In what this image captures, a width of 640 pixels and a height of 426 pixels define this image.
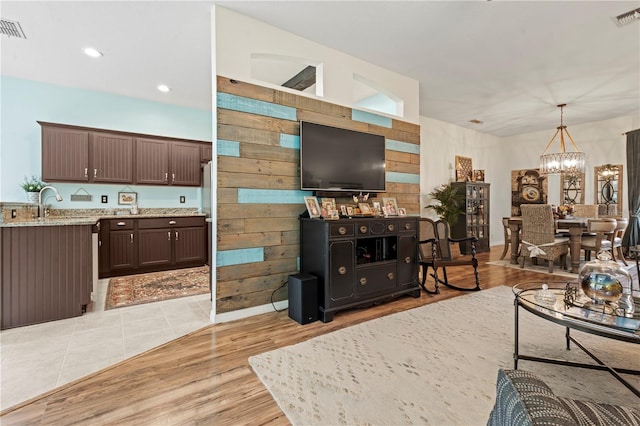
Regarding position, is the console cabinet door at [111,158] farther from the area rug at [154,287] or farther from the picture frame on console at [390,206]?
the picture frame on console at [390,206]

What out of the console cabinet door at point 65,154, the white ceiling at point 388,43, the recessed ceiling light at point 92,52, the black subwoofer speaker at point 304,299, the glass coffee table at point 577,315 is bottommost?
the black subwoofer speaker at point 304,299

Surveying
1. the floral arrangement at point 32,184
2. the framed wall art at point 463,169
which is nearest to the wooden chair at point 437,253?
the framed wall art at point 463,169

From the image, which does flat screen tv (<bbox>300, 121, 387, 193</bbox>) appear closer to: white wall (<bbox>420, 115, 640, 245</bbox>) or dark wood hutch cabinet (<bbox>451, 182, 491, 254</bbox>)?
white wall (<bbox>420, 115, 640, 245</bbox>)

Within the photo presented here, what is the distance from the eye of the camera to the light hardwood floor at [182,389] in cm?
154

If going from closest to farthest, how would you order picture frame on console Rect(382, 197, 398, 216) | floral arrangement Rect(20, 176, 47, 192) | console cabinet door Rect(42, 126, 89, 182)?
1. picture frame on console Rect(382, 197, 398, 216)
2. floral arrangement Rect(20, 176, 47, 192)
3. console cabinet door Rect(42, 126, 89, 182)

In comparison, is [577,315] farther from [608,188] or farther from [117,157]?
[608,188]

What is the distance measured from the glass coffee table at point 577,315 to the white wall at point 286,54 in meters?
2.75

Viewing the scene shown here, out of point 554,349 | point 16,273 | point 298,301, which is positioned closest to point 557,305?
point 554,349

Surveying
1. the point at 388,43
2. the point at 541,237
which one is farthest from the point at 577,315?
the point at 541,237

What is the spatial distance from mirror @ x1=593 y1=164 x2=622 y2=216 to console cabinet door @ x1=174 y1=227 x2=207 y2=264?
7.97 meters

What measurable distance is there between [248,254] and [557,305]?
2.48 meters

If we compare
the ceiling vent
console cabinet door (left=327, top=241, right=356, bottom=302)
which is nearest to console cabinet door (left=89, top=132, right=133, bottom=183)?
the ceiling vent

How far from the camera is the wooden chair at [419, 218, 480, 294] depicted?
12.2ft

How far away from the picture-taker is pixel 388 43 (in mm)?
3393
